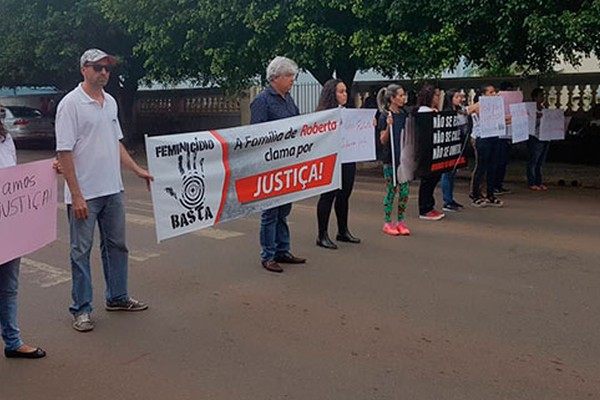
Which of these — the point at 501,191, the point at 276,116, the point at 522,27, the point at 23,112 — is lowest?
the point at 501,191

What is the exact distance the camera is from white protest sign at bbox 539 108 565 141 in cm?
1145

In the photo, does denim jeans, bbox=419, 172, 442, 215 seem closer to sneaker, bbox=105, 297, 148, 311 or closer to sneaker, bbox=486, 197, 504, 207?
sneaker, bbox=486, 197, 504, 207

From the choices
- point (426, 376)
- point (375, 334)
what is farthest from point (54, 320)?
point (426, 376)

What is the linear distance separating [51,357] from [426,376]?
242 cm

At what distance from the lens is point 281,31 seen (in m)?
13.1

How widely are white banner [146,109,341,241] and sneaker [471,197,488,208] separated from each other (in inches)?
134

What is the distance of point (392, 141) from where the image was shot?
780 cm

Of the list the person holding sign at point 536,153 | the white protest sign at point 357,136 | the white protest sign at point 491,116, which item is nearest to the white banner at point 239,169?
the white protest sign at point 357,136

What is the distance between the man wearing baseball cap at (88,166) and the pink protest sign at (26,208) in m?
0.14

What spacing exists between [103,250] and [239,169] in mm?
1546

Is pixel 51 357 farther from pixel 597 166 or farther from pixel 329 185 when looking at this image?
pixel 597 166

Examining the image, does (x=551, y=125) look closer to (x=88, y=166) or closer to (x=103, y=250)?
(x=103, y=250)

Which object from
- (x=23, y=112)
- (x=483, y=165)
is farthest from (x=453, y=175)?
(x=23, y=112)

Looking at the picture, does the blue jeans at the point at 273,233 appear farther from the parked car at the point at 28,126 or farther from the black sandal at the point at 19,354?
the parked car at the point at 28,126
